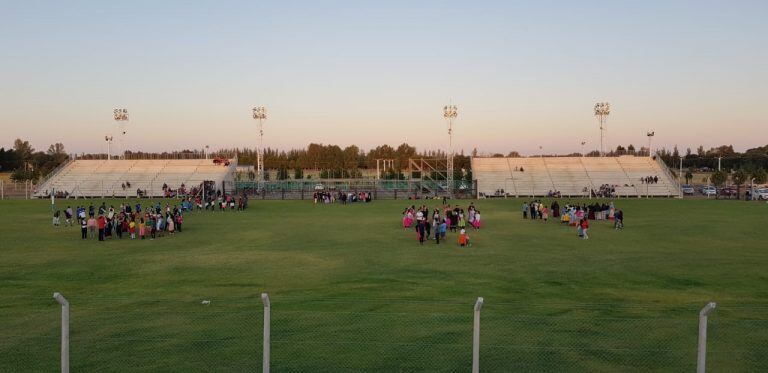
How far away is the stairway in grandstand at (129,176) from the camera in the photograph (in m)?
66.9

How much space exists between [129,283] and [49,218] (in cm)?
2582

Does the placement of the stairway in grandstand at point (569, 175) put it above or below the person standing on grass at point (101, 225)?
above

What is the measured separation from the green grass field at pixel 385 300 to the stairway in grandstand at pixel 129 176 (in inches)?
1648

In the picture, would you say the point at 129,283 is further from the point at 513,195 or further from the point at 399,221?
the point at 513,195

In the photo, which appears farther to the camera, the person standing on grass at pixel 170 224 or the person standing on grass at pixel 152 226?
the person standing on grass at pixel 170 224

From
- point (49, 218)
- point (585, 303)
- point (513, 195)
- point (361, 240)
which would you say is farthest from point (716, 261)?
point (513, 195)

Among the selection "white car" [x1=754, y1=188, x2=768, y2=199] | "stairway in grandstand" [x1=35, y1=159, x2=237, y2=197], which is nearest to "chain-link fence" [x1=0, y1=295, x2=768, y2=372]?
"white car" [x1=754, y1=188, x2=768, y2=199]

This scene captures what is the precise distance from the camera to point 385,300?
45.6 ft

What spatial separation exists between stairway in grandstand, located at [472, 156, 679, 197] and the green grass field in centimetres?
3954

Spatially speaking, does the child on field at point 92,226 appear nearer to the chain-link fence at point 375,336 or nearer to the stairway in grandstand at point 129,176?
the chain-link fence at point 375,336

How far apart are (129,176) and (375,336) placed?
6946 cm

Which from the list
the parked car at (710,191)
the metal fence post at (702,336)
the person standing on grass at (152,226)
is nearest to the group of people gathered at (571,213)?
the person standing on grass at (152,226)

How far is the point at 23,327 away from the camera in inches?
453

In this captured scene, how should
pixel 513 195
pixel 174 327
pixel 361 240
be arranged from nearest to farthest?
pixel 174 327
pixel 361 240
pixel 513 195
